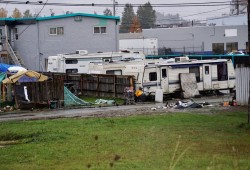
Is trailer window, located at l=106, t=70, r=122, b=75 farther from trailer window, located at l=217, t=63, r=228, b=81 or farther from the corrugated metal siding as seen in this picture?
the corrugated metal siding

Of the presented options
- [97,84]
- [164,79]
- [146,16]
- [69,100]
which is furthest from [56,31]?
[146,16]

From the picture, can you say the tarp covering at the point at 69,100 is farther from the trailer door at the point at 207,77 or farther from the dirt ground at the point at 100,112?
the trailer door at the point at 207,77

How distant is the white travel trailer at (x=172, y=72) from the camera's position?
37125 millimetres

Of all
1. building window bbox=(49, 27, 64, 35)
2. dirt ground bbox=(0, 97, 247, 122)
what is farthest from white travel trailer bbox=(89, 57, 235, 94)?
building window bbox=(49, 27, 64, 35)

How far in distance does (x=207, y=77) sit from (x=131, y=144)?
1008 inches

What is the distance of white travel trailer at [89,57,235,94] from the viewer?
37.1 metres

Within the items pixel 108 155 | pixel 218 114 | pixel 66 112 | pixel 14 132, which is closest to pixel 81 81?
pixel 66 112

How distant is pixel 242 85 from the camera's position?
29.6 meters

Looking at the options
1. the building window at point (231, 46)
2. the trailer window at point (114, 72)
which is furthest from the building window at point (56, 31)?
the building window at point (231, 46)

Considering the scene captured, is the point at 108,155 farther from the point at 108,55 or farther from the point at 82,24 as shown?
the point at 82,24

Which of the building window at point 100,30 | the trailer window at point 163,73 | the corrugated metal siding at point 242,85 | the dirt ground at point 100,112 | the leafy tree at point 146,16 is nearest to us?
the dirt ground at point 100,112

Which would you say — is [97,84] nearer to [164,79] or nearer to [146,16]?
[164,79]

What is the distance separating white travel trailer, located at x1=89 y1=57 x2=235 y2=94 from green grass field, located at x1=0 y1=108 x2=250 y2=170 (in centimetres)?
1358

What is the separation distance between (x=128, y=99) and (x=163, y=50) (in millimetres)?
45575
